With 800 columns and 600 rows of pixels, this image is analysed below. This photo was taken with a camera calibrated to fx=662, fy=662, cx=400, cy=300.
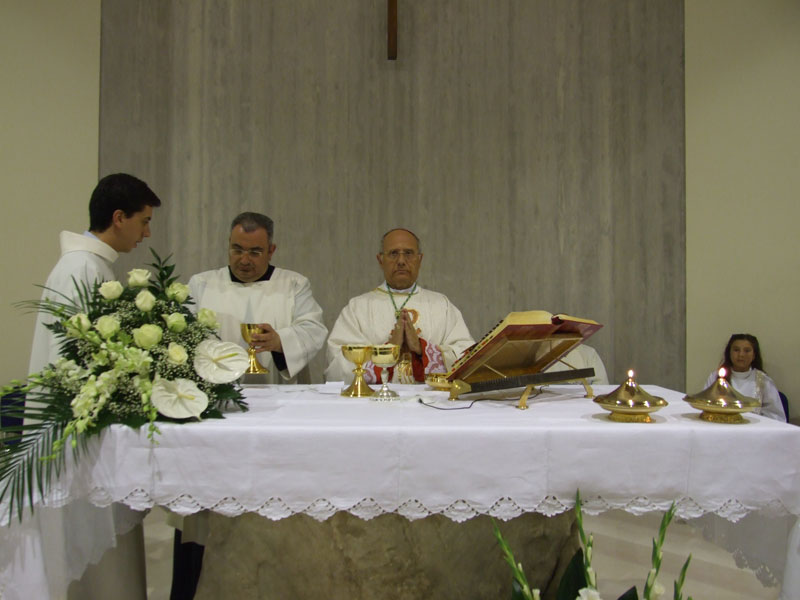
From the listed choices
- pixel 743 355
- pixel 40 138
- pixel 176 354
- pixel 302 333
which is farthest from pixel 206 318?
pixel 743 355

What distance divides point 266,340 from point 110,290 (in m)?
1.20

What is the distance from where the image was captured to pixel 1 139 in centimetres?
543

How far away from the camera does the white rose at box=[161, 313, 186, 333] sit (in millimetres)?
2215

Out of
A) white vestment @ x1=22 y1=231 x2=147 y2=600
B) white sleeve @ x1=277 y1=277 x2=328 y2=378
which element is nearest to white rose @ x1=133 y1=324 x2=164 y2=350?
white vestment @ x1=22 y1=231 x2=147 y2=600

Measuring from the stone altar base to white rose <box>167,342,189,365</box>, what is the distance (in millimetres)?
793

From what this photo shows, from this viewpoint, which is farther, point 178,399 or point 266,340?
point 266,340

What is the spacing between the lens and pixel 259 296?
4.23 metres


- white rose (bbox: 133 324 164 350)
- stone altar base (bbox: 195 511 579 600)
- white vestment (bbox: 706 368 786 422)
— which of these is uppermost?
white rose (bbox: 133 324 164 350)

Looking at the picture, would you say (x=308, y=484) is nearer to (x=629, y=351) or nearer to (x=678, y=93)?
(x=629, y=351)

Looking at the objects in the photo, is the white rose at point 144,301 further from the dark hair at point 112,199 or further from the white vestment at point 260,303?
the white vestment at point 260,303

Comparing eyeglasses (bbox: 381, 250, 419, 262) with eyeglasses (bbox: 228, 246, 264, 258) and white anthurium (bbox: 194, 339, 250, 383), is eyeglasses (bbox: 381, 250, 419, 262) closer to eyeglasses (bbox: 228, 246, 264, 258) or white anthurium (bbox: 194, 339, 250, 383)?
eyeglasses (bbox: 228, 246, 264, 258)

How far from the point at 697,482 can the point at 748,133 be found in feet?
15.7

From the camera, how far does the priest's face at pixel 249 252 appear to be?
405cm

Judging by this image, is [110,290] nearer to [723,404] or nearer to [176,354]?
[176,354]
